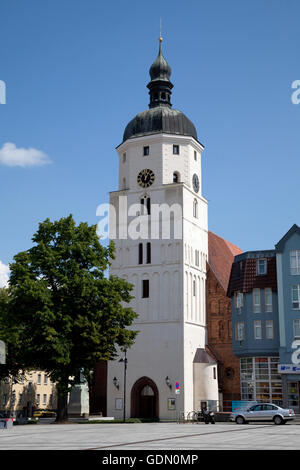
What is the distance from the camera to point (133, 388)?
55.1 metres

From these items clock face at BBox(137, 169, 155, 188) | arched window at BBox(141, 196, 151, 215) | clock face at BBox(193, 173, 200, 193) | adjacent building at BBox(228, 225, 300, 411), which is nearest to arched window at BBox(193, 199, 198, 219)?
clock face at BBox(193, 173, 200, 193)

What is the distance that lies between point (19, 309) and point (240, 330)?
68.4 ft

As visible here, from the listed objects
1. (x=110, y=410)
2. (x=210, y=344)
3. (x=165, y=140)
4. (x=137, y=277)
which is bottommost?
(x=110, y=410)

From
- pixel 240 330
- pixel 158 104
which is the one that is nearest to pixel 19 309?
pixel 240 330

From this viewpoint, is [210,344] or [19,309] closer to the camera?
[19,309]

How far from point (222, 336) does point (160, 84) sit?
997 inches

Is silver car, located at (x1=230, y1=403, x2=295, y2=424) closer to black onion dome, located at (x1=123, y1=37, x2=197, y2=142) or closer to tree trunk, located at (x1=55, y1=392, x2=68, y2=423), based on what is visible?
tree trunk, located at (x1=55, y1=392, x2=68, y2=423)

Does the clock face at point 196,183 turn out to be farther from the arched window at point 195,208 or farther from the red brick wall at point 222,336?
the red brick wall at point 222,336

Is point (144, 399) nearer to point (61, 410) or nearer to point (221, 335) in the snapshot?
point (221, 335)

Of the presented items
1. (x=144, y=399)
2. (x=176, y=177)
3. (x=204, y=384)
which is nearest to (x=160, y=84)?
(x=176, y=177)

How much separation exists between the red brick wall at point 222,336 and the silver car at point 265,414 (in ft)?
52.7

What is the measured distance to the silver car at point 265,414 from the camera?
38.6 m

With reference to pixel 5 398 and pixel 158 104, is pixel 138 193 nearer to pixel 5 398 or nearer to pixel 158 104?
pixel 158 104

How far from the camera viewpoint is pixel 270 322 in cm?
5256
